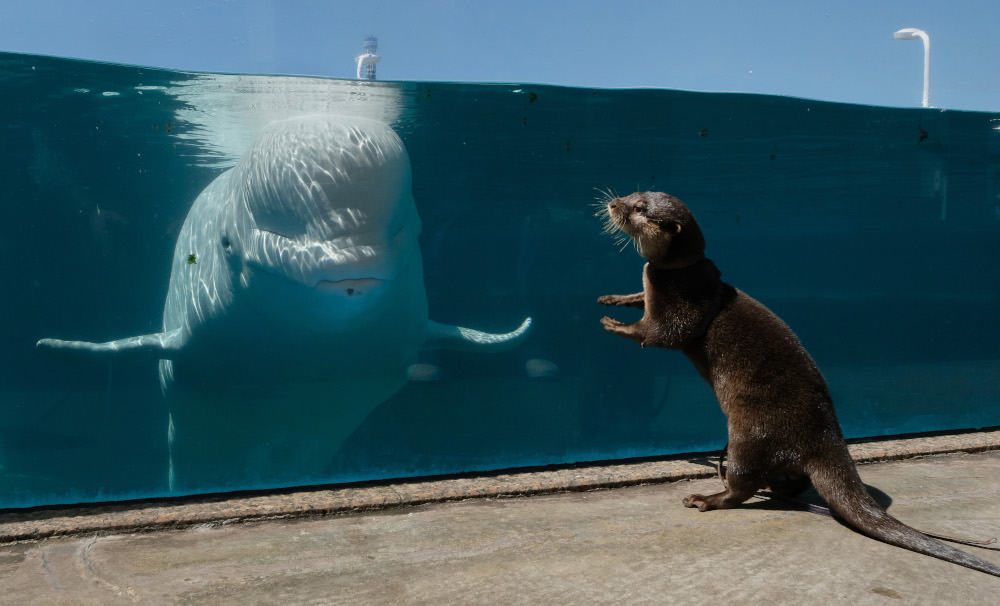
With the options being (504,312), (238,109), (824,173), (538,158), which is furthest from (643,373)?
(238,109)

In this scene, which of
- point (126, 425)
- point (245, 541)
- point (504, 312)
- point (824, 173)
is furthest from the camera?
point (824, 173)

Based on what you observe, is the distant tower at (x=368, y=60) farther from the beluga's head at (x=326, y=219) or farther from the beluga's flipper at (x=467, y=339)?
the beluga's flipper at (x=467, y=339)

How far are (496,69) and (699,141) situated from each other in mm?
2749

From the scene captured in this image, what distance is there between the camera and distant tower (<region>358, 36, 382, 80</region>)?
6799 millimetres

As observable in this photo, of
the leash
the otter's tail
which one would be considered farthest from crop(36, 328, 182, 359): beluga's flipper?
the otter's tail

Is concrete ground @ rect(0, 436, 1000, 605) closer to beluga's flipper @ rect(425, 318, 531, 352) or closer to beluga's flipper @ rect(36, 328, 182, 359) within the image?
beluga's flipper @ rect(36, 328, 182, 359)

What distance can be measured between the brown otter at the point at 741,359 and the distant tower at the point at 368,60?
13.0 feet

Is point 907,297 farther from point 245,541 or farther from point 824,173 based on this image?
point 245,541

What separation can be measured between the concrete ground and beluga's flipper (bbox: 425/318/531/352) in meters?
2.13

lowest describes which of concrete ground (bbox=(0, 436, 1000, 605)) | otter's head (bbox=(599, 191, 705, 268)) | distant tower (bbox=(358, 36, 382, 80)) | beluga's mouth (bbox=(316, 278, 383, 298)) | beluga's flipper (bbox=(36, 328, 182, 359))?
concrete ground (bbox=(0, 436, 1000, 605))

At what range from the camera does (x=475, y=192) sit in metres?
8.09

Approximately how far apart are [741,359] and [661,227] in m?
0.83

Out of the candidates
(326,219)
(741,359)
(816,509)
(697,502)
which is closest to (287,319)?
(326,219)

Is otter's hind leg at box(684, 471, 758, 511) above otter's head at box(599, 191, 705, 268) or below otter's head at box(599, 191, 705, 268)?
below
